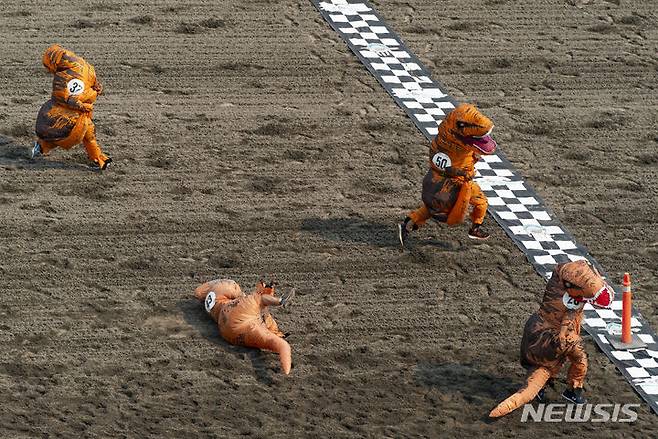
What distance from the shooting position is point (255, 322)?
Answer: 15.4 metres

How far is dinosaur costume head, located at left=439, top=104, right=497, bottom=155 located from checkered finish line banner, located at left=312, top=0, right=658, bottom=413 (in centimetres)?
130

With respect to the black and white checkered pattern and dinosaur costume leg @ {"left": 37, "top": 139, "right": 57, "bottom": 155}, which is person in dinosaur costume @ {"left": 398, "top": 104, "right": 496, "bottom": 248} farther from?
dinosaur costume leg @ {"left": 37, "top": 139, "right": 57, "bottom": 155}

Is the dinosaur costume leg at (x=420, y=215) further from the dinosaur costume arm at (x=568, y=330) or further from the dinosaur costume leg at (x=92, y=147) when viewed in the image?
the dinosaur costume leg at (x=92, y=147)

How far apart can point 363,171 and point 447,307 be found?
2937 mm

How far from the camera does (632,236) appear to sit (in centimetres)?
1770

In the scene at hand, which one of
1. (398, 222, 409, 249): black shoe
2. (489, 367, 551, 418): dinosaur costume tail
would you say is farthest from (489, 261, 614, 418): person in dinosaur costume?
(398, 222, 409, 249): black shoe

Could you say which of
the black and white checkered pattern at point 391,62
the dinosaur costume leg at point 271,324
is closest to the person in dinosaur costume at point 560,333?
the dinosaur costume leg at point 271,324

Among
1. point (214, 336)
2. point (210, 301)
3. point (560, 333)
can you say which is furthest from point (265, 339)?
point (560, 333)

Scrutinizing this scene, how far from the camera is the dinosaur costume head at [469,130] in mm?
16703

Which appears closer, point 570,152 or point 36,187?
point 36,187

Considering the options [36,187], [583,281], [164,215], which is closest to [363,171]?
[164,215]

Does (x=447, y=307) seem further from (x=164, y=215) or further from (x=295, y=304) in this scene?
(x=164, y=215)

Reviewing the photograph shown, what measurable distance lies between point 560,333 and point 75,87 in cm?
649

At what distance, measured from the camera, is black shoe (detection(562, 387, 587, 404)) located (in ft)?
48.9
